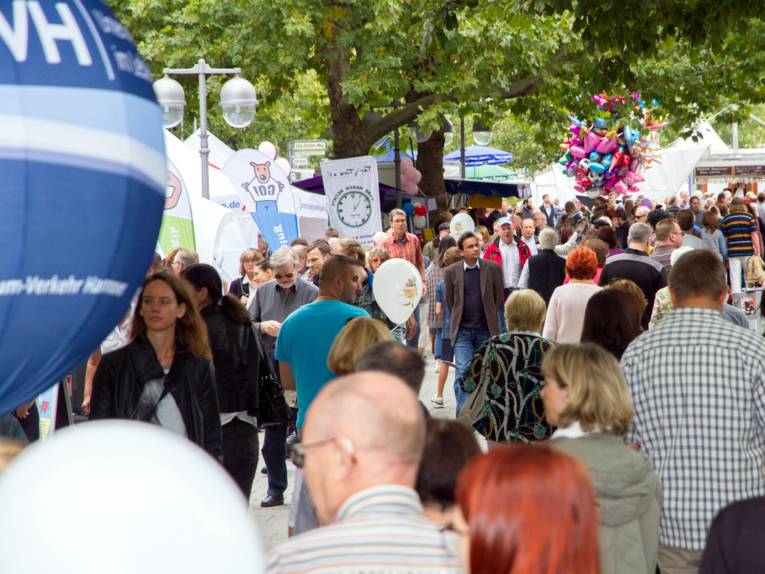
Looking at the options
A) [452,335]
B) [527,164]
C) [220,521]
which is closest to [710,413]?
[220,521]

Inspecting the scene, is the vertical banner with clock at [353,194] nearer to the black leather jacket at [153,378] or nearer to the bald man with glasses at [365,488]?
the black leather jacket at [153,378]

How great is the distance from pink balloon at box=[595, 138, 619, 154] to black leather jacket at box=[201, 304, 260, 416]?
89.8 feet

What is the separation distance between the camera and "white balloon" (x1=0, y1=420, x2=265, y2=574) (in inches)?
78.0

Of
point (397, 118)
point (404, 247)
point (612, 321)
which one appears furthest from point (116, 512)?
point (397, 118)

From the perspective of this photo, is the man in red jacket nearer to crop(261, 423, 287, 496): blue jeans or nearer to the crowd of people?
the crowd of people

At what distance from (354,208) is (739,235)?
555 centimetres

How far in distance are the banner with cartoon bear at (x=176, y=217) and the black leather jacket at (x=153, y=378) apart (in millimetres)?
7492

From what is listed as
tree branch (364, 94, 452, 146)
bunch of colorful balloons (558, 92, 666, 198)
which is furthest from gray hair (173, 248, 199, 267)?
bunch of colorful balloons (558, 92, 666, 198)

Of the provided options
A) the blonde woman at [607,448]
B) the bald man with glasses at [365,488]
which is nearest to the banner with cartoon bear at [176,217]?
the blonde woman at [607,448]

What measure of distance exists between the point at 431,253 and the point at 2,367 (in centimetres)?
1641

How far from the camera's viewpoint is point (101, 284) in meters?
3.37

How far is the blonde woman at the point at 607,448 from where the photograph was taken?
4.38 m

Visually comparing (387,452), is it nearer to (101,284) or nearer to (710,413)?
(101,284)

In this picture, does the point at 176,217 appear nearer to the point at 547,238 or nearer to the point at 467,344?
the point at 467,344
